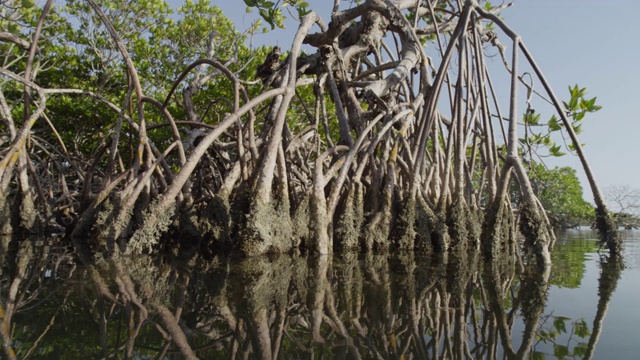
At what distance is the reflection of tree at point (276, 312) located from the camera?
1.22 meters

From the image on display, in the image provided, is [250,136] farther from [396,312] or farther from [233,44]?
[233,44]

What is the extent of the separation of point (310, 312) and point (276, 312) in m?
0.12

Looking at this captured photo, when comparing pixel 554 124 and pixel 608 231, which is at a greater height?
pixel 554 124

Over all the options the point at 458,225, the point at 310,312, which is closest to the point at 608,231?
the point at 458,225

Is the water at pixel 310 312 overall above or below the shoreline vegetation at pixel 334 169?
below

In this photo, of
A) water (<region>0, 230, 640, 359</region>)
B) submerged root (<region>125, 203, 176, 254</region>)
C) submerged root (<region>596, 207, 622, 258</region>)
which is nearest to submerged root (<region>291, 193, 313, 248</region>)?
water (<region>0, 230, 640, 359</region>)

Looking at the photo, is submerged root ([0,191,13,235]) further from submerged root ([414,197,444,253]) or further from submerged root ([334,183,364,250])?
submerged root ([414,197,444,253])

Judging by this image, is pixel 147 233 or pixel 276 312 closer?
pixel 276 312

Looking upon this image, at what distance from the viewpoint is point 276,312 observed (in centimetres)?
158

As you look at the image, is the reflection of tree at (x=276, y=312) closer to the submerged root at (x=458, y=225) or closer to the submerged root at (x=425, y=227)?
the submerged root at (x=425, y=227)

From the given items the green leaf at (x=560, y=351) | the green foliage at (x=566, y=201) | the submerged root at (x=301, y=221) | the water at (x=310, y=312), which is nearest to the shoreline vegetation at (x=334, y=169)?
the submerged root at (x=301, y=221)

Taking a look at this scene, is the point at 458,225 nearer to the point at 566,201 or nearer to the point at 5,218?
the point at 5,218

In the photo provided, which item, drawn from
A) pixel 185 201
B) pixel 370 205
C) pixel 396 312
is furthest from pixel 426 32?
pixel 396 312

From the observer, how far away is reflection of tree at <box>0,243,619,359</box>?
4.01 feet
